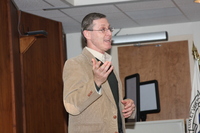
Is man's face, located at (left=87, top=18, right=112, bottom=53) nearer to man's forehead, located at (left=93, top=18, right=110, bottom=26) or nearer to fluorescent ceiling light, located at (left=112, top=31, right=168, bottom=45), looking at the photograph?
man's forehead, located at (left=93, top=18, right=110, bottom=26)

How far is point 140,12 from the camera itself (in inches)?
244

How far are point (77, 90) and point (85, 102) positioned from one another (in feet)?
0.25

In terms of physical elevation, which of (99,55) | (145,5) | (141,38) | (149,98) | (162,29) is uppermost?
(145,5)

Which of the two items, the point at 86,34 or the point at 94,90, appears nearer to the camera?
the point at 94,90

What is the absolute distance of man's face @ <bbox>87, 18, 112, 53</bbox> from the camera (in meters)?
2.47

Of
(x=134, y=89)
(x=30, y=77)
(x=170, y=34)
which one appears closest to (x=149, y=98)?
(x=134, y=89)

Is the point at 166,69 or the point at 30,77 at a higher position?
the point at 166,69

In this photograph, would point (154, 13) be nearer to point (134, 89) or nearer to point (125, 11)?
point (125, 11)

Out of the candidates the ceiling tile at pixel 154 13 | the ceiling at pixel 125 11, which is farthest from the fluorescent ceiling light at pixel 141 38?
the ceiling tile at pixel 154 13

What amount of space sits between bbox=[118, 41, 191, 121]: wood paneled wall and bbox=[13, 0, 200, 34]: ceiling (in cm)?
49

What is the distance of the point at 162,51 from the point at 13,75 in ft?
11.2

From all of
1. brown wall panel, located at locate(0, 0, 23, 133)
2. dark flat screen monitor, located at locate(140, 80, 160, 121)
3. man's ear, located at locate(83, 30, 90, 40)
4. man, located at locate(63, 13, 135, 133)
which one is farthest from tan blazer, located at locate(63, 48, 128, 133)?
dark flat screen monitor, located at locate(140, 80, 160, 121)

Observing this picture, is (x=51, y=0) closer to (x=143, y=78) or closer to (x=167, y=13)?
(x=167, y=13)

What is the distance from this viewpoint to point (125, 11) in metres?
6.09
